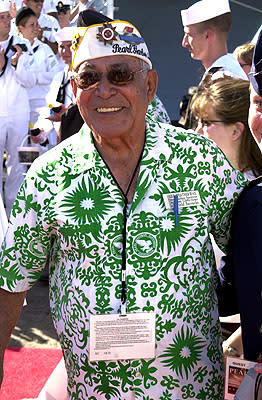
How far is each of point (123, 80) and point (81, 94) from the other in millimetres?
159

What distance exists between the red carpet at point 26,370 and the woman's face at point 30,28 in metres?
5.56

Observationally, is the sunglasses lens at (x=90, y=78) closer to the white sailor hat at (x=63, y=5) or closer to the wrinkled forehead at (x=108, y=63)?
the wrinkled forehead at (x=108, y=63)

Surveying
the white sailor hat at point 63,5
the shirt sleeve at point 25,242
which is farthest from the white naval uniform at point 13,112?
the shirt sleeve at point 25,242

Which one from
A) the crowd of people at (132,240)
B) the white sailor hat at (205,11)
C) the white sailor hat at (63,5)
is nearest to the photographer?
the crowd of people at (132,240)

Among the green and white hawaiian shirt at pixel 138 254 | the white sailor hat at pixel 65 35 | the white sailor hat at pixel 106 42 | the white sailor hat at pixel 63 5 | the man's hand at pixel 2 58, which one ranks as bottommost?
the green and white hawaiian shirt at pixel 138 254

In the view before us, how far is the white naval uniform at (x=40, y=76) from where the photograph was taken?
8.55 metres

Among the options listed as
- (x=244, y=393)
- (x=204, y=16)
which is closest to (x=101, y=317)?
(x=244, y=393)

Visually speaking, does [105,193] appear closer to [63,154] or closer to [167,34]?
[63,154]

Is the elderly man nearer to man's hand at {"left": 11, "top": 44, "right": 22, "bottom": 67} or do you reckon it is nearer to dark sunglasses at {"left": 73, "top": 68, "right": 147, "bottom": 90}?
dark sunglasses at {"left": 73, "top": 68, "right": 147, "bottom": 90}

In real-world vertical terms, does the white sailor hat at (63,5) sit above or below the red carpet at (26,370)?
above

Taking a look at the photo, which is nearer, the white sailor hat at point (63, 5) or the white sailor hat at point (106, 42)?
the white sailor hat at point (106, 42)

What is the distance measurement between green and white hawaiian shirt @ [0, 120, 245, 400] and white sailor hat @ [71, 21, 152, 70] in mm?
319

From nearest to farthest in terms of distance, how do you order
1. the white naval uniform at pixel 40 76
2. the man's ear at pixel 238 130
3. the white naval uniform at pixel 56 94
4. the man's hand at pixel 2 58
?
the man's ear at pixel 238 130 < the white naval uniform at pixel 56 94 < the man's hand at pixel 2 58 < the white naval uniform at pixel 40 76

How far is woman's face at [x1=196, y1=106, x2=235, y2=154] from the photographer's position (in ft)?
10.8
